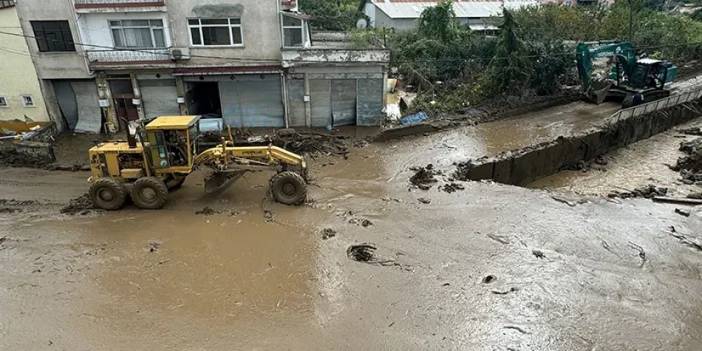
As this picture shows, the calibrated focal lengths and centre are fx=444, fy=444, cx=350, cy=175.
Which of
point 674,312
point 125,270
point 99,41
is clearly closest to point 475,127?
point 674,312

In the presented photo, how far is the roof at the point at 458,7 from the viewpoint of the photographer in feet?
128

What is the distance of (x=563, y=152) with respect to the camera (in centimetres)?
1853

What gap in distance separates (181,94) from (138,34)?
300 cm

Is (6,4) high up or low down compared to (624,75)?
up

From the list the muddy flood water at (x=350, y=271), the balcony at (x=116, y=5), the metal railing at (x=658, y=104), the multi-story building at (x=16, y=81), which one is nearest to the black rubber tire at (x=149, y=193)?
the muddy flood water at (x=350, y=271)

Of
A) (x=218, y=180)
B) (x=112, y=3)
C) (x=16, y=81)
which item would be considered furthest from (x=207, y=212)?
(x=16, y=81)

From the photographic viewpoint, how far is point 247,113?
21047 mm

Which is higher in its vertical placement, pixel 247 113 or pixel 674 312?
pixel 247 113

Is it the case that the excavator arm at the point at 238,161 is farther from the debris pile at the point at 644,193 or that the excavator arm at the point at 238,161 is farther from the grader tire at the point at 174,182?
the debris pile at the point at 644,193

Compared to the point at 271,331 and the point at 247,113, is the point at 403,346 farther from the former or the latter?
the point at 247,113

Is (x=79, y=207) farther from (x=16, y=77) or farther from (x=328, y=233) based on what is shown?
(x=16, y=77)

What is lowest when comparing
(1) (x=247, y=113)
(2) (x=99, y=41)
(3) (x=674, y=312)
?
(3) (x=674, y=312)

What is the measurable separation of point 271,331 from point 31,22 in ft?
59.0

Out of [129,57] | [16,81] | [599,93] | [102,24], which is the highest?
[102,24]
